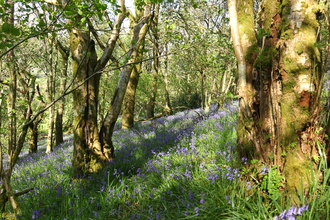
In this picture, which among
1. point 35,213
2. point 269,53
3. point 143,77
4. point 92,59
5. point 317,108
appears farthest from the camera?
point 143,77

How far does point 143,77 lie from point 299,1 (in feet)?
50.3

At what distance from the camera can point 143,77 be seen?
691 inches

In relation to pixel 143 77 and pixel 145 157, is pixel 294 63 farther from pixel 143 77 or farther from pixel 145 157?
pixel 143 77

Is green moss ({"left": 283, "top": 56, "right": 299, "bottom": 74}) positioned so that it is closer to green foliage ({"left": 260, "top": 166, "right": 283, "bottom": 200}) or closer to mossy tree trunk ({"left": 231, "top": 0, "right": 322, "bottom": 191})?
mossy tree trunk ({"left": 231, "top": 0, "right": 322, "bottom": 191})

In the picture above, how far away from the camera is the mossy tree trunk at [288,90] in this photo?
2615 mm

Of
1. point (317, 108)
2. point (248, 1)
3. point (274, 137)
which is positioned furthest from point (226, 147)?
point (248, 1)

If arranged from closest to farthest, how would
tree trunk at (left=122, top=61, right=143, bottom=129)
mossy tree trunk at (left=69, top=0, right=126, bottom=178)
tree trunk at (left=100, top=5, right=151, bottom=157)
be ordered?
mossy tree trunk at (left=69, top=0, right=126, bottom=178), tree trunk at (left=100, top=5, right=151, bottom=157), tree trunk at (left=122, top=61, right=143, bottom=129)

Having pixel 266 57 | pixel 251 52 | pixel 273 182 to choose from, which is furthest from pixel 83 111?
pixel 273 182

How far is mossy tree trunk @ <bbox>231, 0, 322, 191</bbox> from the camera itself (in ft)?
8.58

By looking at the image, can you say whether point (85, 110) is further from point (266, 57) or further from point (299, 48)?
point (299, 48)

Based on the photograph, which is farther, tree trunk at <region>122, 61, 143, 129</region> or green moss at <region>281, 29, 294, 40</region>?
tree trunk at <region>122, 61, 143, 129</region>

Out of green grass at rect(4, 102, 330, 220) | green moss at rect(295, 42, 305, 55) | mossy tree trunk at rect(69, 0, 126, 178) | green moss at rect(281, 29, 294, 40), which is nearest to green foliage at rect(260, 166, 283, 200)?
green grass at rect(4, 102, 330, 220)

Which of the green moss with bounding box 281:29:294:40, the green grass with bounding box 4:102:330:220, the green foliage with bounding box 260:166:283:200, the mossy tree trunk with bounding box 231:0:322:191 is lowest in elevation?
the green grass with bounding box 4:102:330:220

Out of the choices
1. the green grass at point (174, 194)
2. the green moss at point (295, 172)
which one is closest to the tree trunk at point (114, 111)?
the green grass at point (174, 194)
